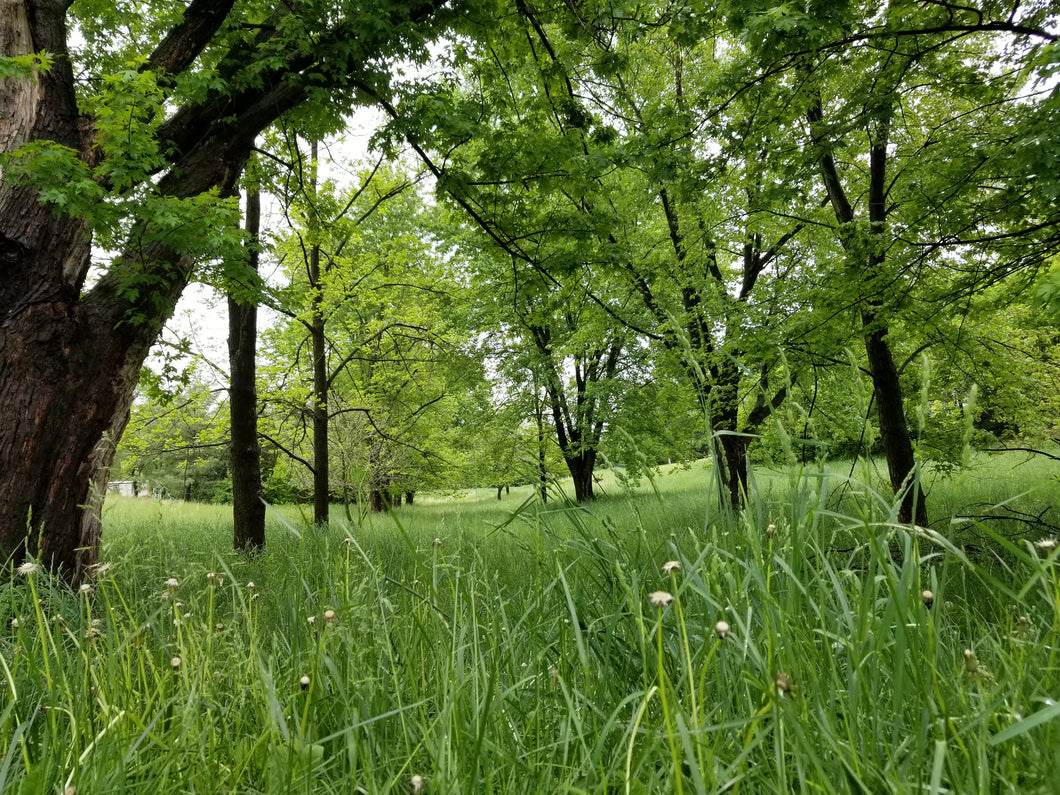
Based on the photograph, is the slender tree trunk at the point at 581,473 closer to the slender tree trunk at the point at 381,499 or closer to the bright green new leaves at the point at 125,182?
the slender tree trunk at the point at 381,499

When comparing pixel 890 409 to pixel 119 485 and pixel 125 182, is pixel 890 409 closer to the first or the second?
pixel 125 182

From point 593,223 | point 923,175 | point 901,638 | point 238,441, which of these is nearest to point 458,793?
point 901,638

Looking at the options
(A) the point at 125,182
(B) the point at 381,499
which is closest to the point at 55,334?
(A) the point at 125,182

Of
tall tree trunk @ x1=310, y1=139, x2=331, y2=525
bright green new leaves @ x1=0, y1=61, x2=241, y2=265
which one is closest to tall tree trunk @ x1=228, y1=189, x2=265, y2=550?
tall tree trunk @ x1=310, y1=139, x2=331, y2=525

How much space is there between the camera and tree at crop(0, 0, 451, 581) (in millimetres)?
3303

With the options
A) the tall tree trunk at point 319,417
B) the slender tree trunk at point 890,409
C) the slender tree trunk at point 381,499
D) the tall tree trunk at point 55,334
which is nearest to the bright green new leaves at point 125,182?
the tall tree trunk at point 55,334

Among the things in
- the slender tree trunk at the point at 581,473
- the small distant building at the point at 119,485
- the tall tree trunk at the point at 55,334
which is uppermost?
the tall tree trunk at the point at 55,334

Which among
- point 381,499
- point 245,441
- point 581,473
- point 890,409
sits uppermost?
point 245,441

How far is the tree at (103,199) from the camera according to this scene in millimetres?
3303

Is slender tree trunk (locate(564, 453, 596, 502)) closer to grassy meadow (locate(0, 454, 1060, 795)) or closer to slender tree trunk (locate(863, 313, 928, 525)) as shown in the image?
slender tree trunk (locate(863, 313, 928, 525))

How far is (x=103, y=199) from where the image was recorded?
3322 millimetres

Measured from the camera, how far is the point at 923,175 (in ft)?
16.3

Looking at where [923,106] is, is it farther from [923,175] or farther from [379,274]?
[379,274]

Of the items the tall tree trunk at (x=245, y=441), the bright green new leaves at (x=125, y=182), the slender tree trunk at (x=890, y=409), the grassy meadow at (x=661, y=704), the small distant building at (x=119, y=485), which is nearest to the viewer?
the grassy meadow at (x=661, y=704)
